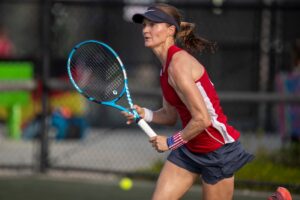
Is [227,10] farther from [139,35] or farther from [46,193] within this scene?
[46,193]

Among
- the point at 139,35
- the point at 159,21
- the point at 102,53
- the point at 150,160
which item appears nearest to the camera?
the point at 159,21

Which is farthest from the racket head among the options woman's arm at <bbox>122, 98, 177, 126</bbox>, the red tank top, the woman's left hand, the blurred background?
the blurred background

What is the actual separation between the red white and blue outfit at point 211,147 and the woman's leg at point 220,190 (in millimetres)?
31

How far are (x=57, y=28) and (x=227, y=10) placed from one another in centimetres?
193

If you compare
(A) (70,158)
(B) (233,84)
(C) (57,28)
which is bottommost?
(A) (70,158)

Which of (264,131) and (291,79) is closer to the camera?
(291,79)

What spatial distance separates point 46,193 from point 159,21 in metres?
3.31

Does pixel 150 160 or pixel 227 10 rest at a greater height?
pixel 227 10

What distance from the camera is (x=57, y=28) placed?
10.2 meters

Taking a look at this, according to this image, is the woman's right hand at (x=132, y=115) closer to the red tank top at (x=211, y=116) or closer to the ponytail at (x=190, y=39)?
the red tank top at (x=211, y=116)

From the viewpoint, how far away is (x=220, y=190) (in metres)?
5.82

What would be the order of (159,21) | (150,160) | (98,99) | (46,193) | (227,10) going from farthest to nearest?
(150,160), (227,10), (46,193), (98,99), (159,21)

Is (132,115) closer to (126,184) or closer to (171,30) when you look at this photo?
(171,30)

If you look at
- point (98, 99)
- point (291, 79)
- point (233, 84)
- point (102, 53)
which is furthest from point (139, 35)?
point (98, 99)
